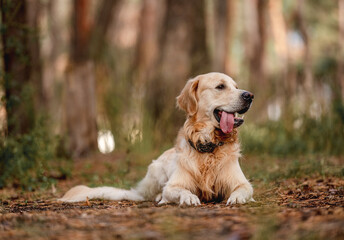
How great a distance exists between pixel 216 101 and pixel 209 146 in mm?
473

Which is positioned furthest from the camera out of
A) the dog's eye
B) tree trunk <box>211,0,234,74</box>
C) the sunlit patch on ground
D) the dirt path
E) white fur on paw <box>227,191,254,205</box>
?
tree trunk <box>211,0,234,74</box>

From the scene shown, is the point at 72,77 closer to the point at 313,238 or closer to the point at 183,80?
the point at 183,80

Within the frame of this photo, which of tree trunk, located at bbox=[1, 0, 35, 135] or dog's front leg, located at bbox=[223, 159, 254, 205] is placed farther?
tree trunk, located at bbox=[1, 0, 35, 135]

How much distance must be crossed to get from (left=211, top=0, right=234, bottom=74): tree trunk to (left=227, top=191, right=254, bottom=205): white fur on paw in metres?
10.8

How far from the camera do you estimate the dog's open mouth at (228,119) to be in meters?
4.29

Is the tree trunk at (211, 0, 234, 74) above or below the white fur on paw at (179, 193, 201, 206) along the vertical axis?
above

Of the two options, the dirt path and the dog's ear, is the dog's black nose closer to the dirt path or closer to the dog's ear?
the dog's ear

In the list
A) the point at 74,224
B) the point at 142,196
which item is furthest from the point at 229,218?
the point at 142,196

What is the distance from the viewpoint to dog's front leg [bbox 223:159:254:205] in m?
3.92

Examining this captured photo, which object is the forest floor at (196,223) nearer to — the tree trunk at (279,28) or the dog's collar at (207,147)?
the dog's collar at (207,147)

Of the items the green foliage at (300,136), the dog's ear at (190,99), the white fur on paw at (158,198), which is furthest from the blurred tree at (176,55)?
the dog's ear at (190,99)

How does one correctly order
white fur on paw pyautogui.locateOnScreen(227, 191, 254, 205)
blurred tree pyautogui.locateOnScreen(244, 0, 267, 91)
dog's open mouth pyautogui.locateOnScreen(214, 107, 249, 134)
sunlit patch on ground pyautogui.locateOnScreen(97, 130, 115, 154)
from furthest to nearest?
blurred tree pyautogui.locateOnScreen(244, 0, 267, 91) < sunlit patch on ground pyautogui.locateOnScreen(97, 130, 115, 154) < dog's open mouth pyautogui.locateOnScreen(214, 107, 249, 134) < white fur on paw pyautogui.locateOnScreen(227, 191, 254, 205)

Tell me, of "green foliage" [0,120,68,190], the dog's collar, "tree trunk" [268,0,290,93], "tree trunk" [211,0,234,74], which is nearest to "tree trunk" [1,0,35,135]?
"green foliage" [0,120,68,190]

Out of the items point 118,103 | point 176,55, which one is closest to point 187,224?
point 118,103
